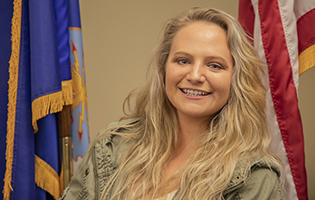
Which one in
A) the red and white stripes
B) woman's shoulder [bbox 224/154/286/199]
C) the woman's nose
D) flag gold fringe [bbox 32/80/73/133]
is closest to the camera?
woman's shoulder [bbox 224/154/286/199]

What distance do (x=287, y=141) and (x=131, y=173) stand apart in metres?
0.68

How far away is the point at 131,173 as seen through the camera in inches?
54.8

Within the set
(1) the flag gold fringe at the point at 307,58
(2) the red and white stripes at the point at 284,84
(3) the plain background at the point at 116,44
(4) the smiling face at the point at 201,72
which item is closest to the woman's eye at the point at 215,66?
(4) the smiling face at the point at 201,72

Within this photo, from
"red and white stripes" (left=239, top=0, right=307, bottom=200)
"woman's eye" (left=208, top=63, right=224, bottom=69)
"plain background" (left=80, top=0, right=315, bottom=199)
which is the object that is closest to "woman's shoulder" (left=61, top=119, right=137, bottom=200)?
"woman's eye" (left=208, top=63, right=224, bottom=69)

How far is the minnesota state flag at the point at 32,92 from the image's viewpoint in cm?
170

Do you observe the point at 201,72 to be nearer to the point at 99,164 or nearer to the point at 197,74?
the point at 197,74

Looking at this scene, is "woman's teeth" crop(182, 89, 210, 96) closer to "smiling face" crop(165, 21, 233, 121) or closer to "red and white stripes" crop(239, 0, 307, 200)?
"smiling face" crop(165, 21, 233, 121)

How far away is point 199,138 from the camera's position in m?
1.42

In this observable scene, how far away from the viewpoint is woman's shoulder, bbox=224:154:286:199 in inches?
46.2

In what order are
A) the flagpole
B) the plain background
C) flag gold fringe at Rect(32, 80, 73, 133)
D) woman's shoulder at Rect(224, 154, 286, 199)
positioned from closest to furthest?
woman's shoulder at Rect(224, 154, 286, 199) < flag gold fringe at Rect(32, 80, 73, 133) < the flagpole < the plain background

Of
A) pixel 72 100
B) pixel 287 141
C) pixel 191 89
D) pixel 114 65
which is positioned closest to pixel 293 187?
pixel 287 141

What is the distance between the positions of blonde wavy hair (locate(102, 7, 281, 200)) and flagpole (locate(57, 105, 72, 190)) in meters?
0.44

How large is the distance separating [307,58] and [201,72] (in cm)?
53

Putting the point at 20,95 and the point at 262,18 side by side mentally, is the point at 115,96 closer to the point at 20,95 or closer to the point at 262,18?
the point at 20,95
